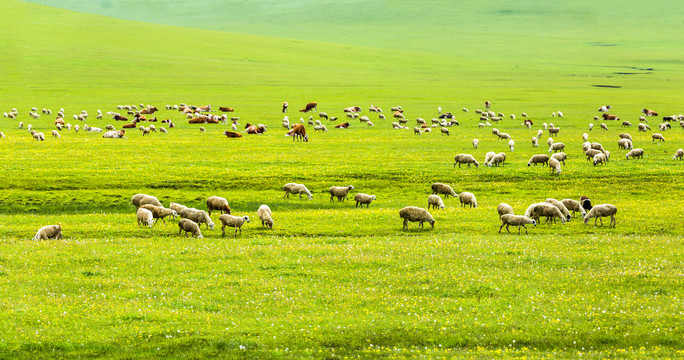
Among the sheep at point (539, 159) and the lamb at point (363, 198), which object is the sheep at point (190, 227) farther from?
the sheep at point (539, 159)

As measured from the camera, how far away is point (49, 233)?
23484 mm

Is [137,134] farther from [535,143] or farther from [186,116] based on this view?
[535,143]

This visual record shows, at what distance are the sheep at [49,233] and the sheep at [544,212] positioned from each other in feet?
58.9

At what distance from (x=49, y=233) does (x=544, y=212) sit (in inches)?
748

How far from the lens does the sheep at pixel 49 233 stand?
23359 mm

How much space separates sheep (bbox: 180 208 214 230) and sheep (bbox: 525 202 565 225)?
41.4 ft

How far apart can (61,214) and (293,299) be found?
58.2 ft

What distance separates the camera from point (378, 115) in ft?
227

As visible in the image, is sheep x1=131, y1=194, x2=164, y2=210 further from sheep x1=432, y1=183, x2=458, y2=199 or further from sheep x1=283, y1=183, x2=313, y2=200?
sheep x1=432, y1=183, x2=458, y2=199

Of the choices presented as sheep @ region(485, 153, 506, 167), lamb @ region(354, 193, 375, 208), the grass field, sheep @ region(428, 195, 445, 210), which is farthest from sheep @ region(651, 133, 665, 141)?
lamb @ region(354, 193, 375, 208)

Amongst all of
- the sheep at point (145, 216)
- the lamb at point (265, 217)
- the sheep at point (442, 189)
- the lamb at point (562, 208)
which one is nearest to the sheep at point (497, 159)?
the sheep at point (442, 189)

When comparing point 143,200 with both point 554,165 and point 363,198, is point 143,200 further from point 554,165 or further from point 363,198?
point 554,165

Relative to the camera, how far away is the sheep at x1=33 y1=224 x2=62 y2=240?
2336 cm

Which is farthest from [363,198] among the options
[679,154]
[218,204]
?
[679,154]
